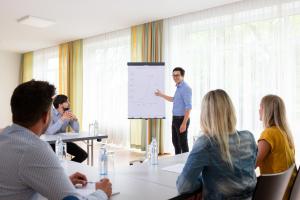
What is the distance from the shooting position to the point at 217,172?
61.9 inches

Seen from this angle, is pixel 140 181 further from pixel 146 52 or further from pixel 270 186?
pixel 146 52

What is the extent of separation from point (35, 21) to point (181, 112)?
360 centimetres

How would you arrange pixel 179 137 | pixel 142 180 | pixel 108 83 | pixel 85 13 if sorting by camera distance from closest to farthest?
pixel 142 180, pixel 179 137, pixel 85 13, pixel 108 83

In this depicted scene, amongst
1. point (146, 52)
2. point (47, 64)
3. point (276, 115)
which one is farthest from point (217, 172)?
point (47, 64)

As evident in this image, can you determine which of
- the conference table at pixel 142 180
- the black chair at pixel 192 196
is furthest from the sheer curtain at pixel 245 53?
the black chair at pixel 192 196

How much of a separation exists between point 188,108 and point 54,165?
3749 millimetres

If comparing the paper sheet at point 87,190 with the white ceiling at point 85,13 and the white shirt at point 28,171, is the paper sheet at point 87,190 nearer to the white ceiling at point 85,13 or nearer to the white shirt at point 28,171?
the white shirt at point 28,171

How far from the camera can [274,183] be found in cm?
138

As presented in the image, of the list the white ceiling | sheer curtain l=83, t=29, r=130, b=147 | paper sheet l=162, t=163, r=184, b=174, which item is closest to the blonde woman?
paper sheet l=162, t=163, r=184, b=174

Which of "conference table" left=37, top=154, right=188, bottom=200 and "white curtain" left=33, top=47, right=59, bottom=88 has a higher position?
"white curtain" left=33, top=47, right=59, bottom=88

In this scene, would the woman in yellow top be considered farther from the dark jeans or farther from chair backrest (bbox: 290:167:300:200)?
the dark jeans

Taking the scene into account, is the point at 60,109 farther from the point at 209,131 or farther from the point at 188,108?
the point at 209,131

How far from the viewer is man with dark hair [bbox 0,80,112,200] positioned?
1119mm

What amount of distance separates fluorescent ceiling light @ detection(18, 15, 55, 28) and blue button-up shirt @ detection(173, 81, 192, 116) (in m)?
3.19
